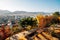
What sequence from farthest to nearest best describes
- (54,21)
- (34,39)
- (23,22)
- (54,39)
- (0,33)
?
(23,22)
(54,21)
(0,33)
(34,39)
(54,39)

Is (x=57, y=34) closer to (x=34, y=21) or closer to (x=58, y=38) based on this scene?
(x=58, y=38)

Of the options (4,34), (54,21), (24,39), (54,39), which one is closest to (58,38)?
(54,39)

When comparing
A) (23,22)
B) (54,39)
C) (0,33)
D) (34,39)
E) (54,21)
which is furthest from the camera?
(23,22)

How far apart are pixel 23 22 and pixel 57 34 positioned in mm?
12348

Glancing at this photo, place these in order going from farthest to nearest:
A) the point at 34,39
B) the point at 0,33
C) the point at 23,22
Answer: the point at 23,22 → the point at 0,33 → the point at 34,39

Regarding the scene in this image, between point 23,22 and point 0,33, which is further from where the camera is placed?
point 23,22

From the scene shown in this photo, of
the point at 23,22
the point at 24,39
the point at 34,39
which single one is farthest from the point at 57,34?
the point at 23,22

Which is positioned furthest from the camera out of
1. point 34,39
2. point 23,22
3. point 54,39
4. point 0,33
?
point 23,22

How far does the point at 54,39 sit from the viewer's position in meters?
9.82

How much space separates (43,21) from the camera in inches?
829

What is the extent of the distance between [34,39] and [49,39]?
1199 mm

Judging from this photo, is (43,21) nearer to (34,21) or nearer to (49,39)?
(34,21)

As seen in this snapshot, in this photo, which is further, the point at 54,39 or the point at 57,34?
the point at 57,34

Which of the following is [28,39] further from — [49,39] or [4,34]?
[4,34]
